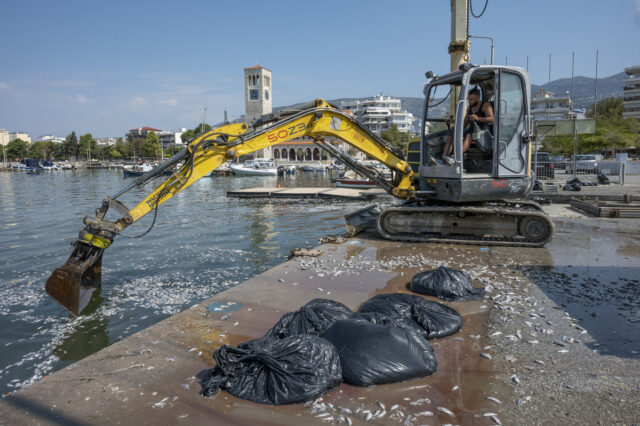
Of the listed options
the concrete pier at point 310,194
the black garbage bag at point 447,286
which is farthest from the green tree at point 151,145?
the black garbage bag at point 447,286

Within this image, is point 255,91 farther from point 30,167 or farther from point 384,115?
point 30,167

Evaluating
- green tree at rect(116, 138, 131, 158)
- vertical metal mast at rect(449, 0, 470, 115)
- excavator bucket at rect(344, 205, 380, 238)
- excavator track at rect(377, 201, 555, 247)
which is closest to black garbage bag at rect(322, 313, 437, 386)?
excavator track at rect(377, 201, 555, 247)

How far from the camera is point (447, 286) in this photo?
531cm

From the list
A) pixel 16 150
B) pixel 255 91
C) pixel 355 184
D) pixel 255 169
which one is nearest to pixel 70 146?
pixel 16 150

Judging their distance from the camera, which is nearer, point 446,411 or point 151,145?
point 446,411

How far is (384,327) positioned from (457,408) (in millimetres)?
812

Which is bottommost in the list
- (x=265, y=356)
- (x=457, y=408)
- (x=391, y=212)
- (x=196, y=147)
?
(x=457, y=408)

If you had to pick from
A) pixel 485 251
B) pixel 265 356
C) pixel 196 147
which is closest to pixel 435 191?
pixel 485 251

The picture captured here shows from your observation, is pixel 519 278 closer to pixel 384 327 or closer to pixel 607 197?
pixel 384 327

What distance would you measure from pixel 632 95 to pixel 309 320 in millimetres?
110792

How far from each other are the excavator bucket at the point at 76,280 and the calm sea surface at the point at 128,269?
316 mm

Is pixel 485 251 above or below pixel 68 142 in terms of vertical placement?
below

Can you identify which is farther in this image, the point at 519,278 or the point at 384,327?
the point at 519,278

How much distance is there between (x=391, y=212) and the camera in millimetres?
8828
